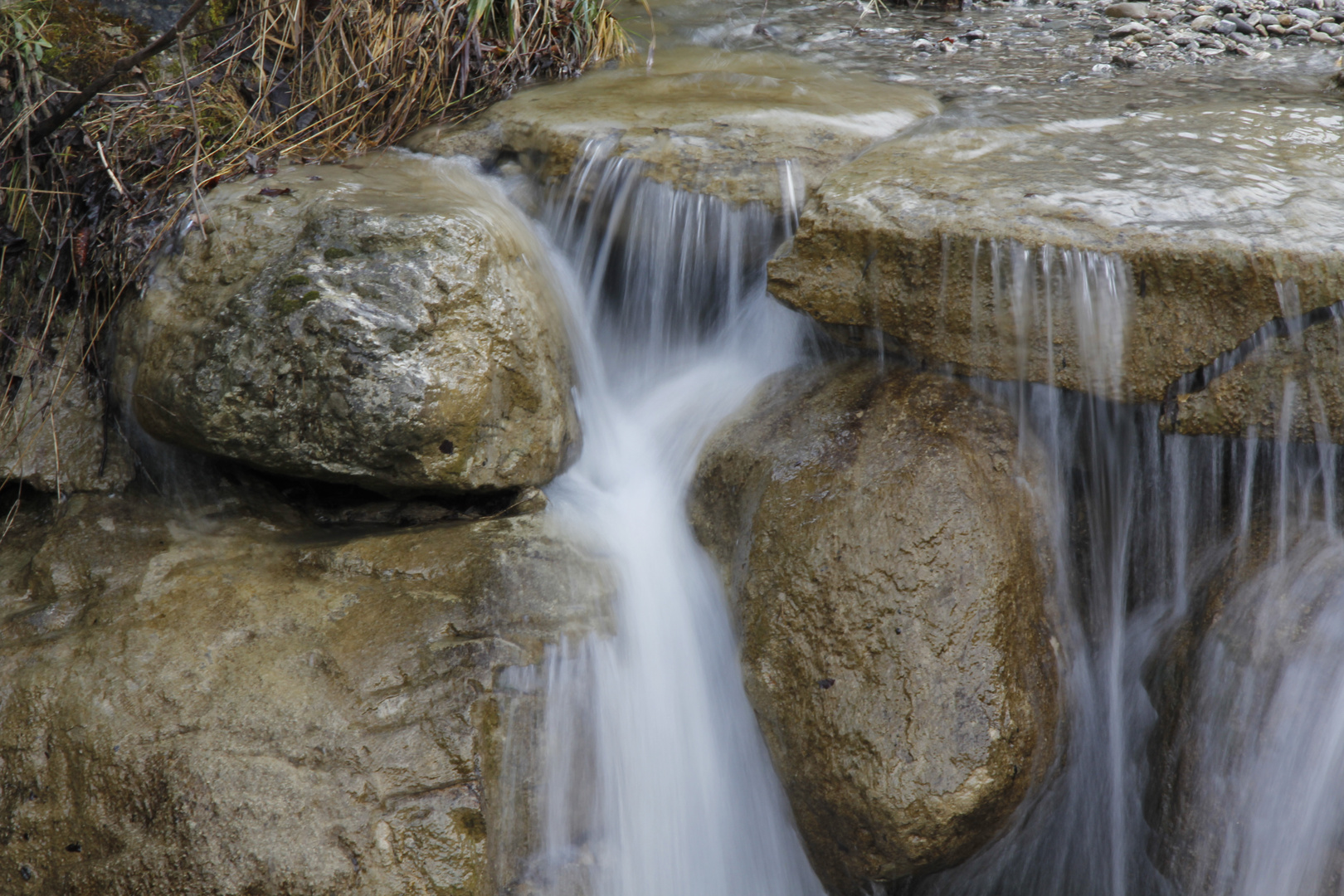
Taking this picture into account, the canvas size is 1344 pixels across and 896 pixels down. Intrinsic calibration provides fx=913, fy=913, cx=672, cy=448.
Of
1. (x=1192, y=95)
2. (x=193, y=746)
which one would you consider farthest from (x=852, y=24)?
(x=193, y=746)

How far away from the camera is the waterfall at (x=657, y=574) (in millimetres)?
2734

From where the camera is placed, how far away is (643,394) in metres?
3.69

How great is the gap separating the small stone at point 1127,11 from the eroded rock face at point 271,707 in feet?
16.1

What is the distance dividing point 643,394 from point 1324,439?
2257mm

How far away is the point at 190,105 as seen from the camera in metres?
3.51

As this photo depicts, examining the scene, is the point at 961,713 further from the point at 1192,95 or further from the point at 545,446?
the point at 1192,95

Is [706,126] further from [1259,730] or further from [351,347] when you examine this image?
[1259,730]

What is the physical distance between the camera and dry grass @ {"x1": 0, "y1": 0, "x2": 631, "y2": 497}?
317 centimetres

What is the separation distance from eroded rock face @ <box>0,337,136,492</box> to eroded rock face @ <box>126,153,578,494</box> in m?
0.22

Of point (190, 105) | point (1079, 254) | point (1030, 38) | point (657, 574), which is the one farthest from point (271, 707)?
point (1030, 38)

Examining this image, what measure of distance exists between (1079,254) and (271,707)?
8.52 ft

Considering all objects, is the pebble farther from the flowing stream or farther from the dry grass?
the flowing stream

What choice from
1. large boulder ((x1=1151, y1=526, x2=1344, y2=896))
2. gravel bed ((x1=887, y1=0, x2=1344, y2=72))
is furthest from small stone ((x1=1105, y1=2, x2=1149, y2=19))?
large boulder ((x1=1151, y1=526, x2=1344, y2=896))

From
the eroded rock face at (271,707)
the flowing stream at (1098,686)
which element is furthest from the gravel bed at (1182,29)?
the eroded rock face at (271,707)
